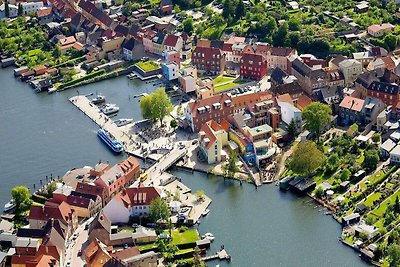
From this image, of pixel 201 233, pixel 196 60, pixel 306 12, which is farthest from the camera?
pixel 306 12

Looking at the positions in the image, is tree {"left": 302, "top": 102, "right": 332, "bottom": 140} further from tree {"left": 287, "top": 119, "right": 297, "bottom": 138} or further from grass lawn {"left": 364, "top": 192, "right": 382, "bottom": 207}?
grass lawn {"left": 364, "top": 192, "right": 382, "bottom": 207}

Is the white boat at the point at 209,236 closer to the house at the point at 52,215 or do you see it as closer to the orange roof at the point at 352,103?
the house at the point at 52,215

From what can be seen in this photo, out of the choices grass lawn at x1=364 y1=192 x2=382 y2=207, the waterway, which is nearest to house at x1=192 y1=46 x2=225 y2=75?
the waterway

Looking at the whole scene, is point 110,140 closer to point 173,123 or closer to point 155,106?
point 155,106

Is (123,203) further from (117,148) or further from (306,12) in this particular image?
(306,12)

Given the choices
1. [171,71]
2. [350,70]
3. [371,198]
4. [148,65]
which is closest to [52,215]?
[371,198]

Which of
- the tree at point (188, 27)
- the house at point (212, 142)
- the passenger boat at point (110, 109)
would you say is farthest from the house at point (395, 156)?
the tree at point (188, 27)

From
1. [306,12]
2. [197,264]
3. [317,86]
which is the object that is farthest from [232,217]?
[306,12]
